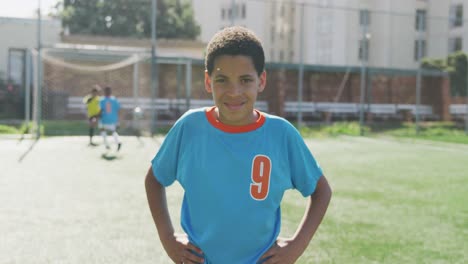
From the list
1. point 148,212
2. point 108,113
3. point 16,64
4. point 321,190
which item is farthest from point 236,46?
point 16,64

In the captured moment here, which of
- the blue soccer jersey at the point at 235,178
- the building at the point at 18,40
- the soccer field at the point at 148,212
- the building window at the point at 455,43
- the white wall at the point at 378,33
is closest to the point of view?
the blue soccer jersey at the point at 235,178

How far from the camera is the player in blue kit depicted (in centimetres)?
189

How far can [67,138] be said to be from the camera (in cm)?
1529

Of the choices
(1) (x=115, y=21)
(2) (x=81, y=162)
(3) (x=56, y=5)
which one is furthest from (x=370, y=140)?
(3) (x=56, y=5)

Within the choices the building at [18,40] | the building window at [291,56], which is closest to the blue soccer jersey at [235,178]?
the building at [18,40]

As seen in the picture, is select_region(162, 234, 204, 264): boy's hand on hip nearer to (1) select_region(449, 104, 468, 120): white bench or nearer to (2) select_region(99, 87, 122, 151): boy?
(2) select_region(99, 87, 122, 151): boy

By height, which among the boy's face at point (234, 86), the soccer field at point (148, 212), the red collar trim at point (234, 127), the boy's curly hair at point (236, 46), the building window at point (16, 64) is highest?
the building window at point (16, 64)

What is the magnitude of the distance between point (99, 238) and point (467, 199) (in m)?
4.74

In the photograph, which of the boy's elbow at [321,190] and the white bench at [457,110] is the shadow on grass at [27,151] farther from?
the white bench at [457,110]

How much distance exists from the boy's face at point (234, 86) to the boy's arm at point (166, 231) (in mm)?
392

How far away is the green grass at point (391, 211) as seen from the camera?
461 centimetres

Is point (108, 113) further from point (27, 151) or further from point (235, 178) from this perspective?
point (235, 178)

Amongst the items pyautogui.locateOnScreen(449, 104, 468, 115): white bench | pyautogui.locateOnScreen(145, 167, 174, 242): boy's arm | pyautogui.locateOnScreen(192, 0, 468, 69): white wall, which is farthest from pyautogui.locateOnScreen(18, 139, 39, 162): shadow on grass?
pyautogui.locateOnScreen(192, 0, 468, 69): white wall

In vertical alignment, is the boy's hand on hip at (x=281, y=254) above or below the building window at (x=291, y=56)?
below
